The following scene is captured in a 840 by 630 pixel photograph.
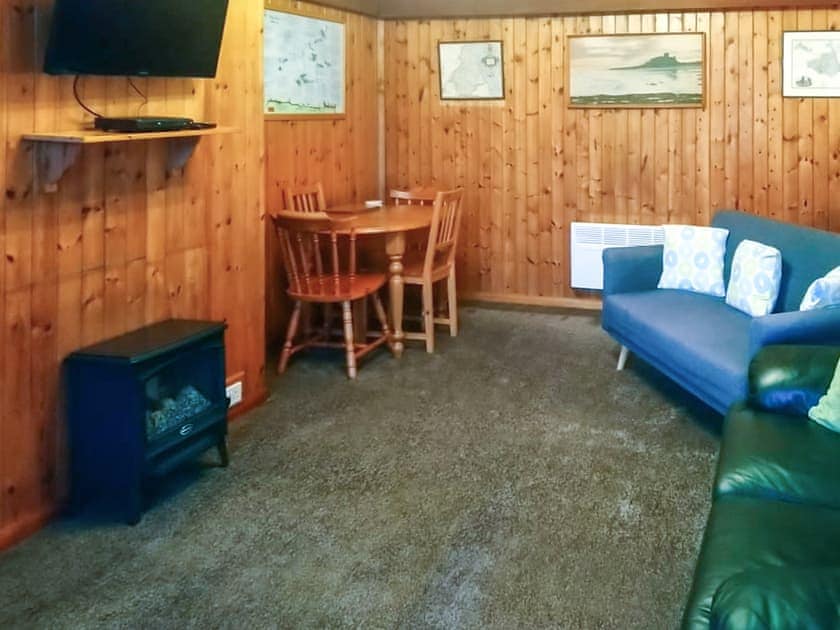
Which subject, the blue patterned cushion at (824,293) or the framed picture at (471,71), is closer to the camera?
the blue patterned cushion at (824,293)

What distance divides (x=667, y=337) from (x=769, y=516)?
6.30 ft

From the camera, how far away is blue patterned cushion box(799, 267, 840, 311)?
342cm

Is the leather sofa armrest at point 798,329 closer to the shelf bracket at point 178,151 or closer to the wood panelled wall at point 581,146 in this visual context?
the shelf bracket at point 178,151

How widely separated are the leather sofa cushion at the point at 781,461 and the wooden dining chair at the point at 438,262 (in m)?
2.47

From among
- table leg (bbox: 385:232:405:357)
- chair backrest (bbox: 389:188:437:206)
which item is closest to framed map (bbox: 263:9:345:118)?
chair backrest (bbox: 389:188:437:206)

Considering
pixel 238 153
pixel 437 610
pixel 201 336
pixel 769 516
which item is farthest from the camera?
pixel 238 153

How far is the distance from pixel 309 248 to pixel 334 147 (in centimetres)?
94

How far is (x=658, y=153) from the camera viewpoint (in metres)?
5.90

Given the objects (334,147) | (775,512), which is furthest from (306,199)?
(775,512)

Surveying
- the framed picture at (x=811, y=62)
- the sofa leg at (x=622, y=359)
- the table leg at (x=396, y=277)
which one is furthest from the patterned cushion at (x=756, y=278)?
the framed picture at (x=811, y=62)

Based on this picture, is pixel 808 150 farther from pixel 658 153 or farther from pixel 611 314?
pixel 611 314

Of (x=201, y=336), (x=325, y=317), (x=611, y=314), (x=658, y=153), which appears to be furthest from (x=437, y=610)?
(x=658, y=153)

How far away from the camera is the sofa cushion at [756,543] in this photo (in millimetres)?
1824

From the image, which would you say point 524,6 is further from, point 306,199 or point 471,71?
point 306,199
